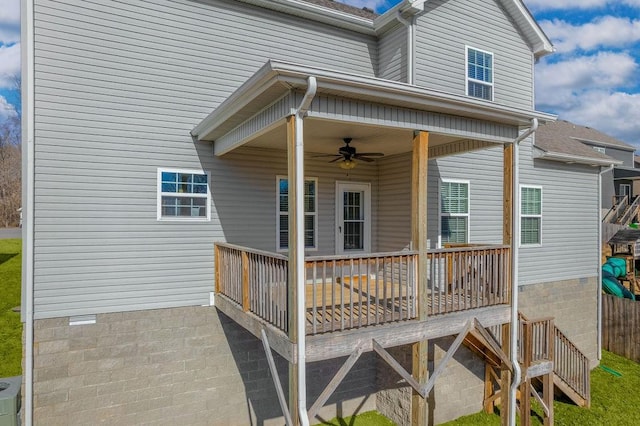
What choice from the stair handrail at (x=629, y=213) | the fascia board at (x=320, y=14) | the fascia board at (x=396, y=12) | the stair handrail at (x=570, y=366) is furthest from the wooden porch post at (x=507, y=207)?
the stair handrail at (x=629, y=213)

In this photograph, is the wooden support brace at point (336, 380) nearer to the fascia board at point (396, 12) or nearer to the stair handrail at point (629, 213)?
the fascia board at point (396, 12)

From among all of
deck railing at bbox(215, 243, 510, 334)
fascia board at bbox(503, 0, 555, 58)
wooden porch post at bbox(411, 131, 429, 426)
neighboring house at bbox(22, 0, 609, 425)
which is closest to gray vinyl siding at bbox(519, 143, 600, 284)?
neighboring house at bbox(22, 0, 609, 425)

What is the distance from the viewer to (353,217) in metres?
8.52

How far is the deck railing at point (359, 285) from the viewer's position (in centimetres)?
467

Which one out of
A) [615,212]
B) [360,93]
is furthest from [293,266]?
[615,212]

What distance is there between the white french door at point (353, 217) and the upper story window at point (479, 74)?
3.28m

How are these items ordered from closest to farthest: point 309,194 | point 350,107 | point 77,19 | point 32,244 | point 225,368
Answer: point 350,107, point 32,244, point 77,19, point 225,368, point 309,194

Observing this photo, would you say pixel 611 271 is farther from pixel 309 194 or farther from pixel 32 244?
pixel 32 244

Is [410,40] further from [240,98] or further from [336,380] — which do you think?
[336,380]

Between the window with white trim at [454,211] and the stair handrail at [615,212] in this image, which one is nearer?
the window with white trim at [454,211]

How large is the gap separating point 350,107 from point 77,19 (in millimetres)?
4685

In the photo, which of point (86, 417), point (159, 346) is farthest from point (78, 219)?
point (86, 417)

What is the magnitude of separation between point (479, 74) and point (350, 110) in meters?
5.66

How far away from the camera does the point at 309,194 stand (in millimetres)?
7945
